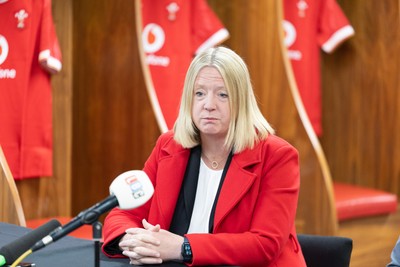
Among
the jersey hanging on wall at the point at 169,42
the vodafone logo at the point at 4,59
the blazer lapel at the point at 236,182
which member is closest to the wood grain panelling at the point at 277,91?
the jersey hanging on wall at the point at 169,42

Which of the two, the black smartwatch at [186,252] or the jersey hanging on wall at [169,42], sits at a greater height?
the jersey hanging on wall at [169,42]

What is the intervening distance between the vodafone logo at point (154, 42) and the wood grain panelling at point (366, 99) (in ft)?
3.64

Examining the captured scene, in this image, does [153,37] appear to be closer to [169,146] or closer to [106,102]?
[106,102]

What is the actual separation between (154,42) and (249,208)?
6.31 feet

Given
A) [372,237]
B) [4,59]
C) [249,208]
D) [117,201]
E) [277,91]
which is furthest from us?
[372,237]

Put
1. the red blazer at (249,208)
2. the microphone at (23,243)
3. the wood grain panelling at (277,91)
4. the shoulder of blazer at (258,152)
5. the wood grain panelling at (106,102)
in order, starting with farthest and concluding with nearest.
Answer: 1. the wood grain panelling at (277,91)
2. the wood grain panelling at (106,102)
3. the shoulder of blazer at (258,152)
4. the red blazer at (249,208)
5. the microphone at (23,243)

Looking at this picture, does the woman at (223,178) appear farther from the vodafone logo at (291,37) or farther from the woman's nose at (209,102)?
the vodafone logo at (291,37)

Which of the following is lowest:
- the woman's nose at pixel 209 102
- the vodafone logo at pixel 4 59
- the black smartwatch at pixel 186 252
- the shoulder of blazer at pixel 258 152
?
the black smartwatch at pixel 186 252

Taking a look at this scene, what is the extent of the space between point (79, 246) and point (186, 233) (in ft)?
0.94

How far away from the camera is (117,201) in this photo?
4.91 ft

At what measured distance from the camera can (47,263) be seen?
1.85m

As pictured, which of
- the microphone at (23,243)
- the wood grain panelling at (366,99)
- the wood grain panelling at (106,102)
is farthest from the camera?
the wood grain panelling at (366,99)

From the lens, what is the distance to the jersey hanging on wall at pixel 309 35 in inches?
169

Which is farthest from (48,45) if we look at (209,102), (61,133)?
(209,102)
